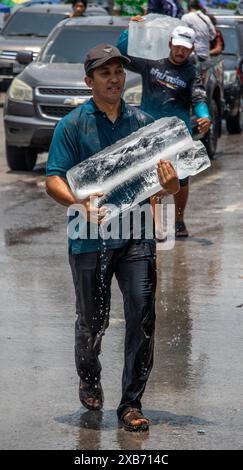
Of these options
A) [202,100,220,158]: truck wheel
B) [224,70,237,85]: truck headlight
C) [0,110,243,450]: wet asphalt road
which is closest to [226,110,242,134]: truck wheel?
[224,70,237,85]: truck headlight

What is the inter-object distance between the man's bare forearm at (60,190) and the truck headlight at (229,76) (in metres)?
14.3

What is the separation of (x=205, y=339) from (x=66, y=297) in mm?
1557

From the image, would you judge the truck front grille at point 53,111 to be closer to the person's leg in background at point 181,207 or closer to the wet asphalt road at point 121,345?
the wet asphalt road at point 121,345

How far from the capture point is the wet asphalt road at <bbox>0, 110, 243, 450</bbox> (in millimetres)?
6637

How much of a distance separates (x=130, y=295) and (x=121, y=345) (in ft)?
6.05

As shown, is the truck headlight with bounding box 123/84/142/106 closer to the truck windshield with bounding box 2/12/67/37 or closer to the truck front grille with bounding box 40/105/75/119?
the truck front grille with bounding box 40/105/75/119

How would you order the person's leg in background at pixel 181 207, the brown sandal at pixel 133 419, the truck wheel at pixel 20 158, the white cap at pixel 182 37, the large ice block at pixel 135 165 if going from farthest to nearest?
the truck wheel at pixel 20 158, the person's leg in background at pixel 181 207, the white cap at pixel 182 37, the brown sandal at pixel 133 419, the large ice block at pixel 135 165

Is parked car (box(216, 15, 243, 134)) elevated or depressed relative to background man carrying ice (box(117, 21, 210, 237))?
depressed

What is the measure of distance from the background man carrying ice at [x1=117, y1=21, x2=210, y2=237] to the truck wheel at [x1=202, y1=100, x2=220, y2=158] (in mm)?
5311

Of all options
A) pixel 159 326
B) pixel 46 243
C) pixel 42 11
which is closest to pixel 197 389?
pixel 159 326

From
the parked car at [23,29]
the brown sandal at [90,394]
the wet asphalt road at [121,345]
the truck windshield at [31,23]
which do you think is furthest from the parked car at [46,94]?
the brown sandal at [90,394]

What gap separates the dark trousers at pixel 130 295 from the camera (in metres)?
6.62

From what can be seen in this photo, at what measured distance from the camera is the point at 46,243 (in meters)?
11.9
